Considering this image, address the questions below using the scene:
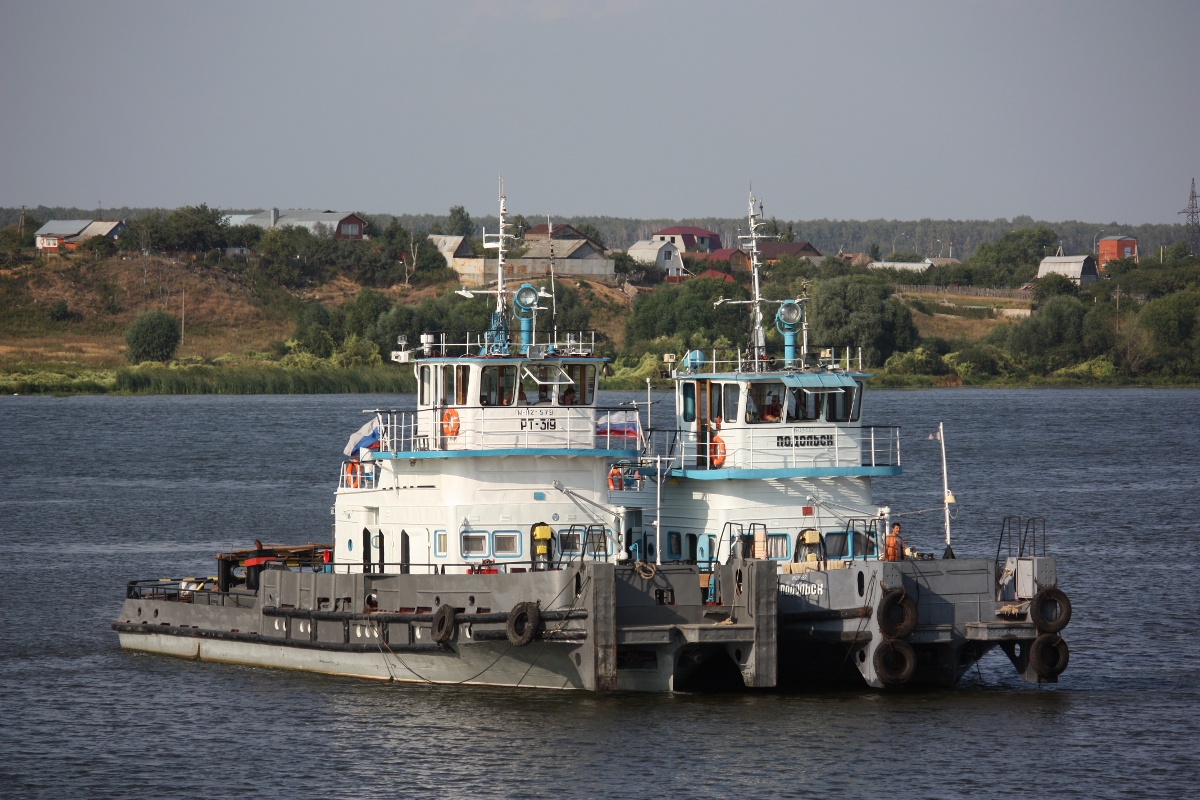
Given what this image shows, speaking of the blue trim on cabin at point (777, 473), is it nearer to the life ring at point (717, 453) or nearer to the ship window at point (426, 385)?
the life ring at point (717, 453)

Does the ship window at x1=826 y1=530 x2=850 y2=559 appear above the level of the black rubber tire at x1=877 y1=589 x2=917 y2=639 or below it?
above

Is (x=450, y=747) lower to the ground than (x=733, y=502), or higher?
lower

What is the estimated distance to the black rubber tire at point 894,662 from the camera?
97.8 feet

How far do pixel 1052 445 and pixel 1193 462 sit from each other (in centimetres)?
853

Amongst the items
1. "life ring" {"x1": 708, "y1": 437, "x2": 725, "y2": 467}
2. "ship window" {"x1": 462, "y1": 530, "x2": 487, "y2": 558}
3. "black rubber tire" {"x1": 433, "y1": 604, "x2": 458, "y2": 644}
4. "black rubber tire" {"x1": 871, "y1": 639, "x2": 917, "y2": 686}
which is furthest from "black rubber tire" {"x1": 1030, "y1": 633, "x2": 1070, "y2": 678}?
"black rubber tire" {"x1": 433, "y1": 604, "x2": 458, "y2": 644}

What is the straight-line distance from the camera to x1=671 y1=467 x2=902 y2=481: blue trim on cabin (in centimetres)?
3170

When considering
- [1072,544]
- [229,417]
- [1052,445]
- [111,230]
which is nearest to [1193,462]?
[1052,445]

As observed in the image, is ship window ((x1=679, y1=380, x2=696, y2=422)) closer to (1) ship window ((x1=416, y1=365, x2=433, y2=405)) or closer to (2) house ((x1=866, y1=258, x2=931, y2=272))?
(1) ship window ((x1=416, y1=365, x2=433, y2=405))

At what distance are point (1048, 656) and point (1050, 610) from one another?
3.08ft

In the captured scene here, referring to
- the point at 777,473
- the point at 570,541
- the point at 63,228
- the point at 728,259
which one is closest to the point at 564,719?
the point at 570,541

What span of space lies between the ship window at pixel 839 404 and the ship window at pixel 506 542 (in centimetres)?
636

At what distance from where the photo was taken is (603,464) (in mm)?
32219

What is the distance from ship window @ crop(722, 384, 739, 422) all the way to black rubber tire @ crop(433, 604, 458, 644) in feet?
22.3

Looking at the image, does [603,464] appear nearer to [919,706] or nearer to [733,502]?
[733,502]
